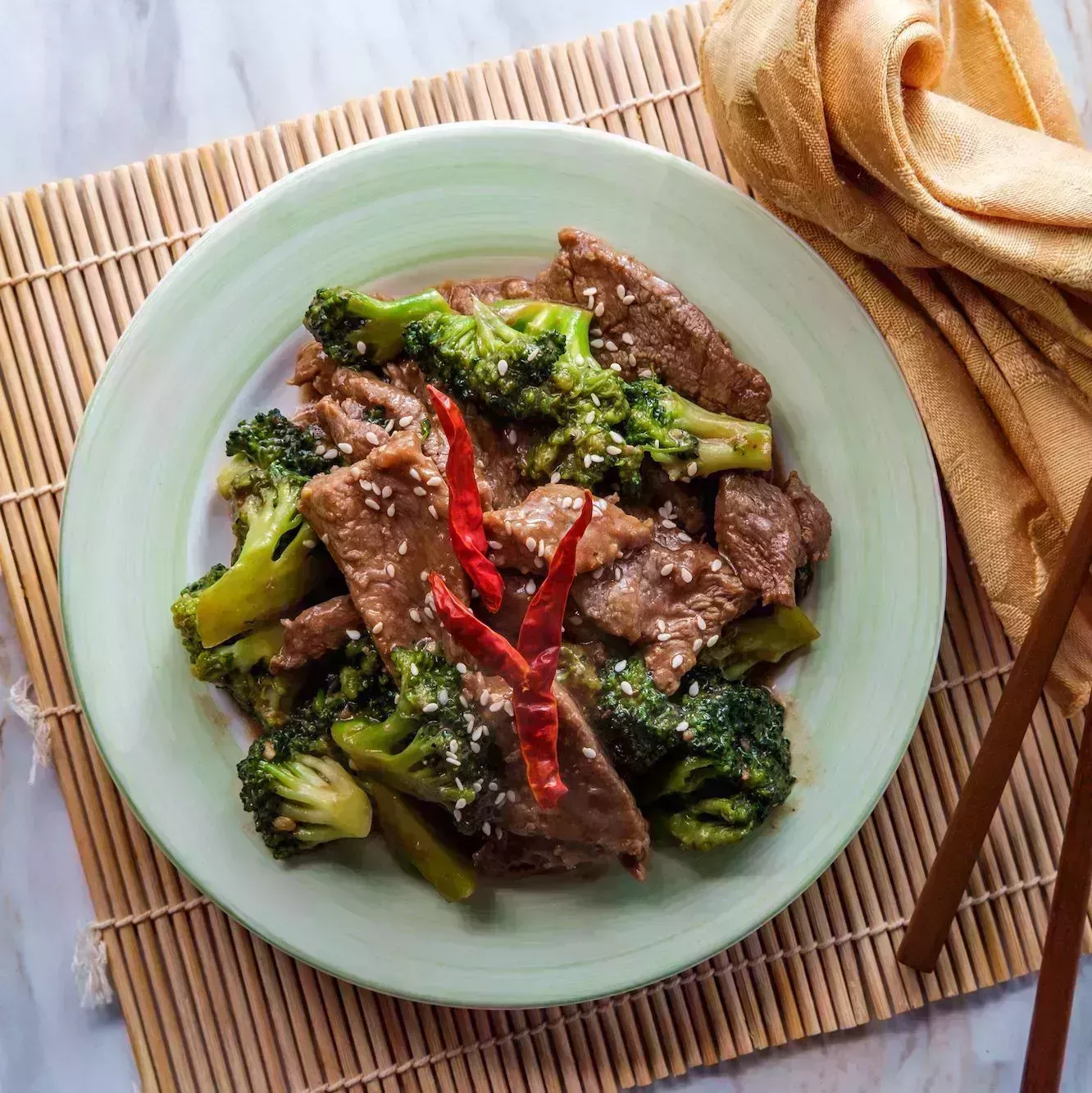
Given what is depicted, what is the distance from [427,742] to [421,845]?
0.40m

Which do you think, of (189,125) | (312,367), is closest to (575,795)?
(312,367)

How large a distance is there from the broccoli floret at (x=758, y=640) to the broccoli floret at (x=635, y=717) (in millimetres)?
251

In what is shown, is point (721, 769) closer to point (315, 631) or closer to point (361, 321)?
point (315, 631)

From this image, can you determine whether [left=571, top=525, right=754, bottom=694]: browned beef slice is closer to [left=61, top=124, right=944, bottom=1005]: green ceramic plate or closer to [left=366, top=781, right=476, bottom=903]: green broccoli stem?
[left=61, top=124, right=944, bottom=1005]: green ceramic plate

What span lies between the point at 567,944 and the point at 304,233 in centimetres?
226

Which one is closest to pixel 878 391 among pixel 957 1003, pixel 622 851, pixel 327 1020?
pixel 622 851

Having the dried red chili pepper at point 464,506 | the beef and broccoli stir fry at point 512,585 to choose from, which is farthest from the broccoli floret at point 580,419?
the dried red chili pepper at point 464,506

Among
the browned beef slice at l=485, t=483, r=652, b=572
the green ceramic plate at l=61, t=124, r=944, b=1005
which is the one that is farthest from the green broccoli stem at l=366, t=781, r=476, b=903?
the browned beef slice at l=485, t=483, r=652, b=572

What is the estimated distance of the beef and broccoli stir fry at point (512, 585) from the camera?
2.61 metres

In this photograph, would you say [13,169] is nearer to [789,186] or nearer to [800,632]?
[789,186]

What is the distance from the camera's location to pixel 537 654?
2549 mm

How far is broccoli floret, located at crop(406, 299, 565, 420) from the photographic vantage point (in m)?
2.68

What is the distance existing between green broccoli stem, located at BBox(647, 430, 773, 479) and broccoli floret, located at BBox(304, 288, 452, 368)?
2.75 ft

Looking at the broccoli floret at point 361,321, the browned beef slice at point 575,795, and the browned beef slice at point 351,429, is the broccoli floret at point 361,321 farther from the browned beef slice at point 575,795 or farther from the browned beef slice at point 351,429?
the browned beef slice at point 575,795
